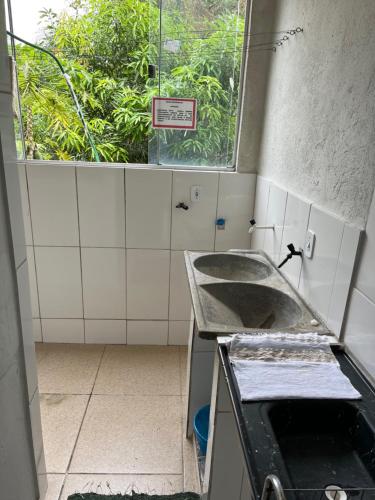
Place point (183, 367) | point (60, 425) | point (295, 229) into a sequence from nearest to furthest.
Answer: point (295, 229), point (60, 425), point (183, 367)

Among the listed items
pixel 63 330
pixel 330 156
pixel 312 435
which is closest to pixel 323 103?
pixel 330 156

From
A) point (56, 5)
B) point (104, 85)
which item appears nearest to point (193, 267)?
point (104, 85)

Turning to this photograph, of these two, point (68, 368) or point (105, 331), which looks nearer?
point (68, 368)

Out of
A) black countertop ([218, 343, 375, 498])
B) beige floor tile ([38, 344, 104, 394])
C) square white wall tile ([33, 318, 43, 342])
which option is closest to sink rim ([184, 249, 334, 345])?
black countertop ([218, 343, 375, 498])

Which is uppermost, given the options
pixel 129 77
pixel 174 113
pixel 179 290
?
pixel 129 77

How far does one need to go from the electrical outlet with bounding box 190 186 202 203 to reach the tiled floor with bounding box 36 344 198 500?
102 cm

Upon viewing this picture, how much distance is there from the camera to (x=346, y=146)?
3.31 ft

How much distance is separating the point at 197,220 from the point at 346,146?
3.91ft

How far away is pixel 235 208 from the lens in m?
2.13

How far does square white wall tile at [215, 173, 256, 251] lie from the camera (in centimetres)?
208

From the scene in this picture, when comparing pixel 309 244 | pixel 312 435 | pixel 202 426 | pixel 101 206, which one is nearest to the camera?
pixel 312 435

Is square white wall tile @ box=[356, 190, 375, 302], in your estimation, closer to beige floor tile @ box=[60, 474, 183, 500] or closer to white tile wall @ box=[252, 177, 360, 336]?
white tile wall @ box=[252, 177, 360, 336]

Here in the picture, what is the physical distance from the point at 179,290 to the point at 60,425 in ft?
3.24

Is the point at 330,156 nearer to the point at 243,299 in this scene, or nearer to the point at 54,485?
the point at 243,299
